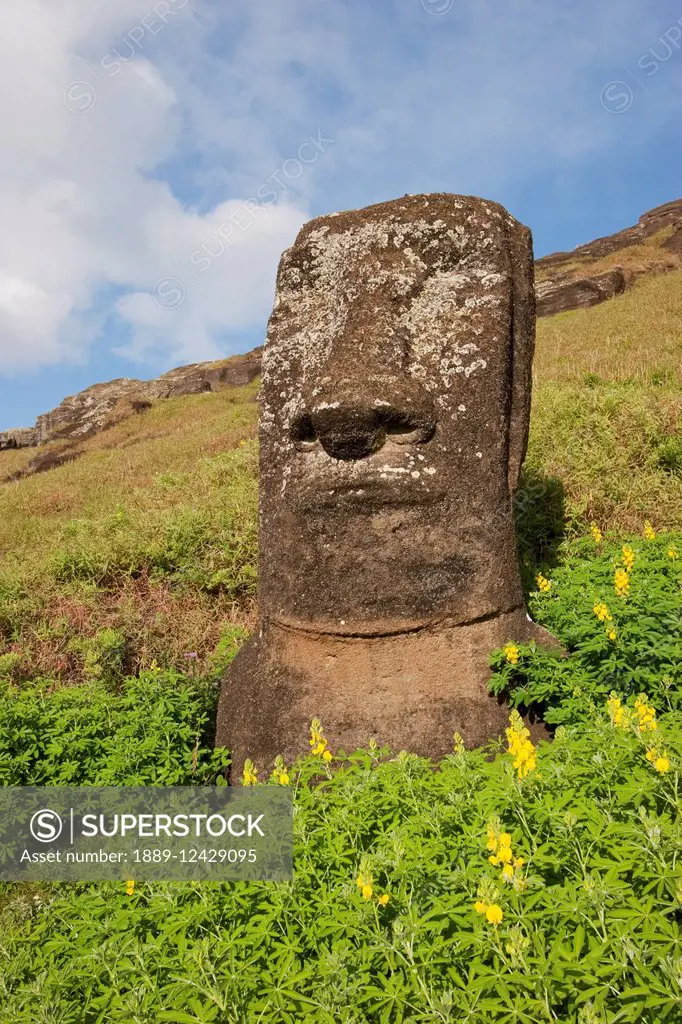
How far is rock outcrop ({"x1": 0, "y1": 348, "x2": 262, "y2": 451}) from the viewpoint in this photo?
2619cm

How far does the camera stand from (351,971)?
1608 millimetres

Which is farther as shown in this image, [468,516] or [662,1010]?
[468,516]

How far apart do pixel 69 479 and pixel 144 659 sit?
758cm

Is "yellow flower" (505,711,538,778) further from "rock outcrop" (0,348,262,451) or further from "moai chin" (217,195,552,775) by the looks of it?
"rock outcrop" (0,348,262,451)

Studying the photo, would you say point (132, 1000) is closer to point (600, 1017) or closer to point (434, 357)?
point (600, 1017)

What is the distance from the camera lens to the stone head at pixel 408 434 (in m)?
3.29

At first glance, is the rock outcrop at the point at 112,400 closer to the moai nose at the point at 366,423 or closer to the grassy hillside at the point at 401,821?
the grassy hillside at the point at 401,821

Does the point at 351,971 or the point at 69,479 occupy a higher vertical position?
the point at 69,479

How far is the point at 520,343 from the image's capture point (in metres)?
3.62

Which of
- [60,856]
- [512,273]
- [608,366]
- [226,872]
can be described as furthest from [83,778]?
[608,366]

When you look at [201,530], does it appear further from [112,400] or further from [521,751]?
[112,400]

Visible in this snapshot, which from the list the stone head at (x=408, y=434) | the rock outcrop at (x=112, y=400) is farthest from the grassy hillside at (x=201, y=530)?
the rock outcrop at (x=112, y=400)

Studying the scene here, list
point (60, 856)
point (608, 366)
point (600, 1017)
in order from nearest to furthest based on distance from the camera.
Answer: point (600, 1017), point (60, 856), point (608, 366)

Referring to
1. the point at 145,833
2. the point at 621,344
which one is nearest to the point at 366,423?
the point at 145,833
